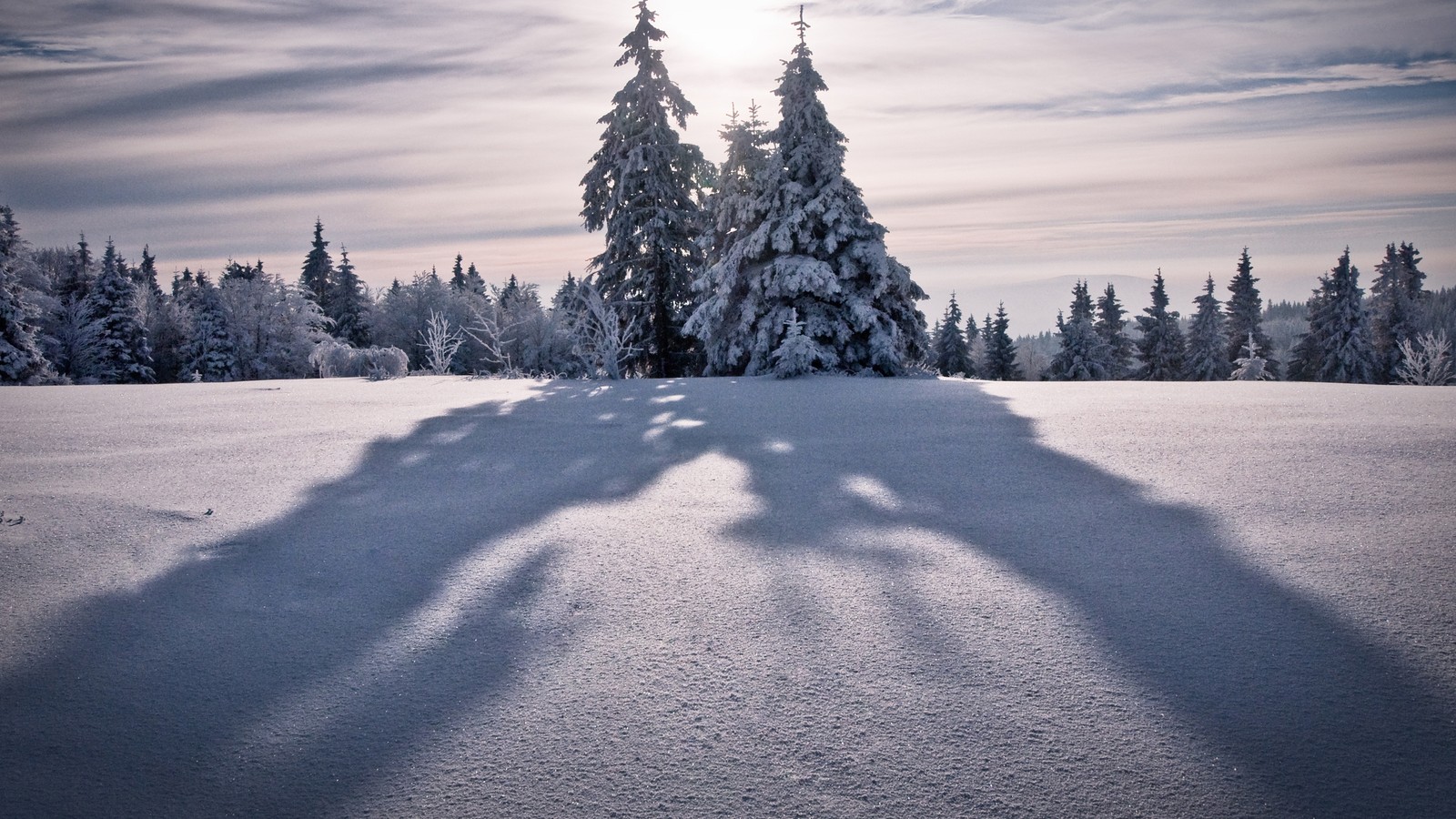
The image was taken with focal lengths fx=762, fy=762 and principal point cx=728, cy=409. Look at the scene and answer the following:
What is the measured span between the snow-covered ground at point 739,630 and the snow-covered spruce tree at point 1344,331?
44.6 m

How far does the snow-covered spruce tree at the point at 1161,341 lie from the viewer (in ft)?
151

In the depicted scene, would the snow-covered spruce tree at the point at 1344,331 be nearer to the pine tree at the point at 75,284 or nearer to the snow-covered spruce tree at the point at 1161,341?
the snow-covered spruce tree at the point at 1161,341

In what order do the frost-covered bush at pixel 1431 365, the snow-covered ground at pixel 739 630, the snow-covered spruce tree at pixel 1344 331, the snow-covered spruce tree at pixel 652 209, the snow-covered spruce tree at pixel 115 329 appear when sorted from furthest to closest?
the snow-covered spruce tree at pixel 1344 331 → the snow-covered spruce tree at pixel 115 329 → the snow-covered spruce tree at pixel 652 209 → the frost-covered bush at pixel 1431 365 → the snow-covered ground at pixel 739 630

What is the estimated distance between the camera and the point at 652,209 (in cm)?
2152

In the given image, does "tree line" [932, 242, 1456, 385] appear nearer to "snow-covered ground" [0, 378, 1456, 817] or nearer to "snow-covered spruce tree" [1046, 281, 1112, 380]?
"snow-covered spruce tree" [1046, 281, 1112, 380]

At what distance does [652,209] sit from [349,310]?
3803cm

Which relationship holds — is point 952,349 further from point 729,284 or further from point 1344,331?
point 729,284

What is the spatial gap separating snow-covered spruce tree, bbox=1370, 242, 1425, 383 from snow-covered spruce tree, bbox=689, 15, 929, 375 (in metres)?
40.9

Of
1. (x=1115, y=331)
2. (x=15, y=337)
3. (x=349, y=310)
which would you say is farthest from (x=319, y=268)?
(x=1115, y=331)

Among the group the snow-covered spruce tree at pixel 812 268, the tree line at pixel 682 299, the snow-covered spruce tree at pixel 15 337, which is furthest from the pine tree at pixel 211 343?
the snow-covered spruce tree at pixel 812 268

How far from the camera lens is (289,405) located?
25.5ft

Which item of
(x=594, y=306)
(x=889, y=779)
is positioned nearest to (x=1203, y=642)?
(x=889, y=779)

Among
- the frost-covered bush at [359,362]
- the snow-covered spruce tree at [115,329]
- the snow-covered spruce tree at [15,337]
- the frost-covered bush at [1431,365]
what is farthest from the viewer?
the snow-covered spruce tree at [115,329]

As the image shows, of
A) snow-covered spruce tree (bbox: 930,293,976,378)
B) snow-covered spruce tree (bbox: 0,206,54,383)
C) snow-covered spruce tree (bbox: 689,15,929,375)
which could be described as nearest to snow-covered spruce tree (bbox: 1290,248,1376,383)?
snow-covered spruce tree (bbox: 930,293,976,378)
